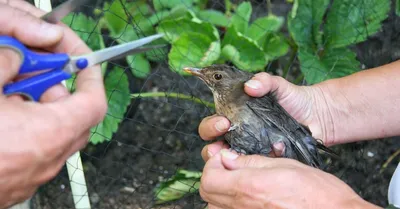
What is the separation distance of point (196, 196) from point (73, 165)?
25.4 inches

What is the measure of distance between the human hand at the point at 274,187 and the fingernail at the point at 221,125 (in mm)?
276

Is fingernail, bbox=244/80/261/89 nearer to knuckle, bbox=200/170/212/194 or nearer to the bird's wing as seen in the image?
the bird's wing

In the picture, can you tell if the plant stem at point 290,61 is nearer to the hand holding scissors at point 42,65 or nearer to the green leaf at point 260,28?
the green leaf at point 260,28

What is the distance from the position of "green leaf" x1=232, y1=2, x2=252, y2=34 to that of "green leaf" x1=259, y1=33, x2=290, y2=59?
14 centimetres

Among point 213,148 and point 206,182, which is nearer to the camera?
point 206,182

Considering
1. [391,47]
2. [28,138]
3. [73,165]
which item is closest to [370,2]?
[391,47]

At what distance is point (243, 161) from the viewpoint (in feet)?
6.46

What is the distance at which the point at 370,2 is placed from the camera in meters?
3.10

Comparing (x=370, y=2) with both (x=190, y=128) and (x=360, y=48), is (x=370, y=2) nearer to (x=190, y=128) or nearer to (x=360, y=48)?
(x=360, y=48)

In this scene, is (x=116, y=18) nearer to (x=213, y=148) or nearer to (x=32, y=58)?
(x=213, y=148)

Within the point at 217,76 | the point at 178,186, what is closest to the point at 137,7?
the point at 178,186

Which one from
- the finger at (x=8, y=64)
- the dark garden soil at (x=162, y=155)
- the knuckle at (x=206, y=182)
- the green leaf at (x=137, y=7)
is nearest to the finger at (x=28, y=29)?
the finger at (x=8, y=64)

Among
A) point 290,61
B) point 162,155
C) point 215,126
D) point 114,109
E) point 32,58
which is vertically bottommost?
point 162,155

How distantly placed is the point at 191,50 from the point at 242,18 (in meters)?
0.34
